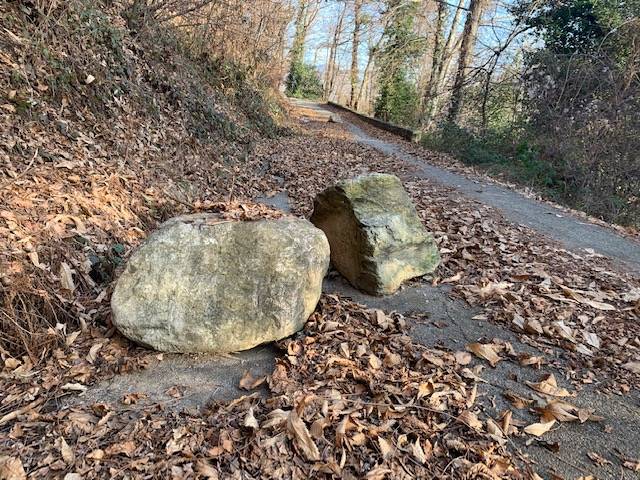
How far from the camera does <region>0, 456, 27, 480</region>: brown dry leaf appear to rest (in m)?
2.03

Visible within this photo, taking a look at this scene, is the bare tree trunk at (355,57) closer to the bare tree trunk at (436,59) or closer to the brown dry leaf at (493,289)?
the bare tree trunk at (436,59)

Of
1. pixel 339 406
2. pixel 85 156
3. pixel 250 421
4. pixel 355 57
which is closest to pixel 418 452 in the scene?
pixel 339 406

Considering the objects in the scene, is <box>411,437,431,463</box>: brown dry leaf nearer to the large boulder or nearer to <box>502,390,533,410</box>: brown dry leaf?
<box>502,390,533,410</box>: brown dry leaf

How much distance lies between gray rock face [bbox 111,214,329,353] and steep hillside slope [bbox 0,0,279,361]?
19.7 inches

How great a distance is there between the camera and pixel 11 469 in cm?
205

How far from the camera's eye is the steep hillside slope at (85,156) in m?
3.16

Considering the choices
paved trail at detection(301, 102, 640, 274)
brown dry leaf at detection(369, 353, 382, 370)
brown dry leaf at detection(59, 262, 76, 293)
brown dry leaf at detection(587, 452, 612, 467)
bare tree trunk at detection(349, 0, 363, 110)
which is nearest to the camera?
brown dry leaf at detection(587, 452, 612, 467)

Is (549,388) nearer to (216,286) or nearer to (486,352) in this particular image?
(486,352)

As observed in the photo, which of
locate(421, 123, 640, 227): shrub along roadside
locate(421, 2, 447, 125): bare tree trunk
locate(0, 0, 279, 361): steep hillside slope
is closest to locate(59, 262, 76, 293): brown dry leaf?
locate(0, 0, 279, 361): steep hillside slope

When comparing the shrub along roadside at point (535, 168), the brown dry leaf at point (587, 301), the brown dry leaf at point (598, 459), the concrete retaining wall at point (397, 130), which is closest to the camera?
the brown dry leaf at point (598, 459)

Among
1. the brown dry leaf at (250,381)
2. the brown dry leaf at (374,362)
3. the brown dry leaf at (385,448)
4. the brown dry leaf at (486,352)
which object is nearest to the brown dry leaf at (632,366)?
the brown dry leaf at (486,352)

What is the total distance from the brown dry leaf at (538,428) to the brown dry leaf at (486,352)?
21.8 inches

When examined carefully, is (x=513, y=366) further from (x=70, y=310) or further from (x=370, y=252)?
(x=70, y=310)

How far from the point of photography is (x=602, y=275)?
4230 millimetres
